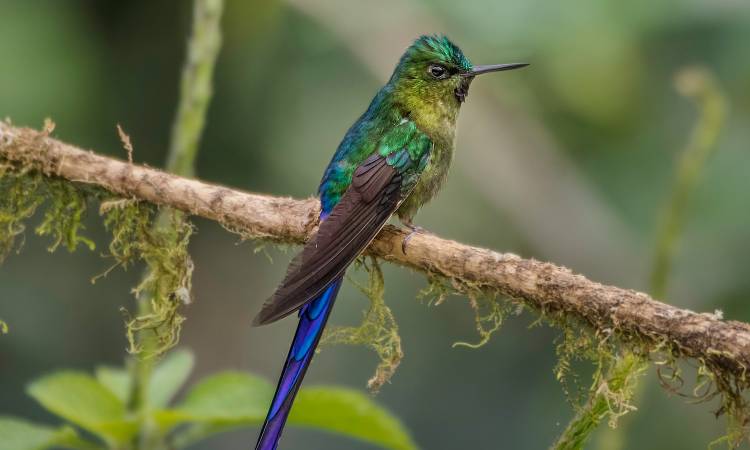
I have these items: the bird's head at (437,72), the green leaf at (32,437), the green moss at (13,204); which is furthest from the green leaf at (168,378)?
the bird's head at (437,72)

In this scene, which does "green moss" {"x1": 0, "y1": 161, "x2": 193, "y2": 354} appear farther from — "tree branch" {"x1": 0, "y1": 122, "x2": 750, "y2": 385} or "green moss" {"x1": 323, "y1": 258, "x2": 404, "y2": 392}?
"green moss" {"x1": 323, "y1": 258, "x2": 404, "y2": 392}

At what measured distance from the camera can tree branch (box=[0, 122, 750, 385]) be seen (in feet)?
6.88

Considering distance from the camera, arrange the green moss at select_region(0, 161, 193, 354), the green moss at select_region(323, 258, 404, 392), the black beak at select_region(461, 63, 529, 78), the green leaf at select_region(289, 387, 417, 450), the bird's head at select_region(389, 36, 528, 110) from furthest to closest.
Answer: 1. the bird's head at select_region(389, 36, 528, 110)
2. the black beak at select_region(461, 63, 529, 78)
3. the green moss at select_region(0, 161, 193, 354)
4. the green moss at select_region(323, 258, 404, 392)
5. the green leaf at select_region(289, 387, 417, 450)

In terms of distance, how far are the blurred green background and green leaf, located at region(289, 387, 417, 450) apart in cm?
190

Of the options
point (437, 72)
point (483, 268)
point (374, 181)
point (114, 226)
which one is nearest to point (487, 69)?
point (437, 72)

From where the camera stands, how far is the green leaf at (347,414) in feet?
8.54

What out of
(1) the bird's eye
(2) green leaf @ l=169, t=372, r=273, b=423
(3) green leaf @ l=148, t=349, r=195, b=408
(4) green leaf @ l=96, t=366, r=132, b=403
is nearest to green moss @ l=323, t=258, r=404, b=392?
(2) green leaf @ l=169, t=372, r=273, b=423

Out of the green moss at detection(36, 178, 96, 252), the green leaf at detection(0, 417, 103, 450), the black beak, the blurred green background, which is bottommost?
the green leaf at detection(0, 417, 103, 450)

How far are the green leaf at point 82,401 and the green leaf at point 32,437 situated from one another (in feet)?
0.19

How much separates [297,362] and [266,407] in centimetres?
16

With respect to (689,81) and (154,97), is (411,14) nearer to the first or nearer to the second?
(154,97)

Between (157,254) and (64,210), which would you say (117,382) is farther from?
(64,210)

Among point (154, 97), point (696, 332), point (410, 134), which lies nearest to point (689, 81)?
point (410, 134)

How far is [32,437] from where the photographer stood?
2.55 metres
